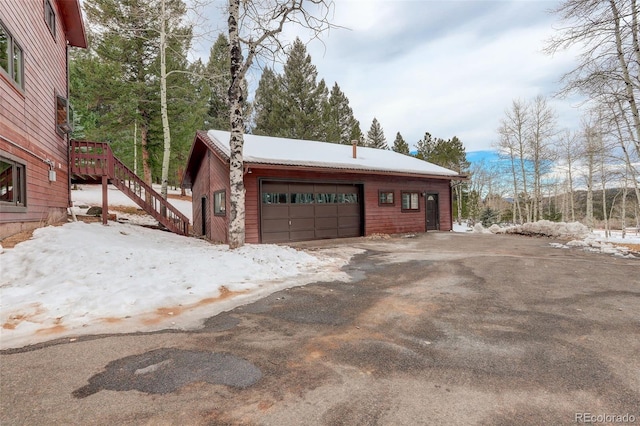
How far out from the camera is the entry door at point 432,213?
15762 mm

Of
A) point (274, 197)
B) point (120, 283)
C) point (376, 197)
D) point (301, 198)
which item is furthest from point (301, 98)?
point (120, 283)

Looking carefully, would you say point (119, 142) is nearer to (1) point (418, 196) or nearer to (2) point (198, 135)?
(2) point (198, 135)

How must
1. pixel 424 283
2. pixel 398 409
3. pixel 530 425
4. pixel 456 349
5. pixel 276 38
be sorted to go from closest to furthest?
pixel 530 425, pixel 398 409, pixel 456 349, pixel 424 283, pixel 276 38

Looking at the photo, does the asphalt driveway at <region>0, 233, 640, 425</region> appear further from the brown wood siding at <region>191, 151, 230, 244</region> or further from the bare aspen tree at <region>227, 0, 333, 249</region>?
the brown wood siding at <region>191, 151, 230, 244</region>

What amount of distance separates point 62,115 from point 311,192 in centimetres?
840

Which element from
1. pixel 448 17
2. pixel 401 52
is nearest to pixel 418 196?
pixel 401 52

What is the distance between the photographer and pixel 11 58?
6.34 metres

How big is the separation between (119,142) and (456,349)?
79.9 ft

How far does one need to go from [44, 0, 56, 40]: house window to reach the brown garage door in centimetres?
767

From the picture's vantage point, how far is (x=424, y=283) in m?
5.31

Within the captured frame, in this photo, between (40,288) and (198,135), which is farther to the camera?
(198,135)

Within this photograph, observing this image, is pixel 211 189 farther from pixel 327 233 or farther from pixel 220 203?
pixel 327 233

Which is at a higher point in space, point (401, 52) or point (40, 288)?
point (401, 52)

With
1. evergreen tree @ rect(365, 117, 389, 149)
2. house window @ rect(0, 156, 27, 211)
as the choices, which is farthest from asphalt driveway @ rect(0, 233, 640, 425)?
evergreen tree @ rect(365, 117, 389, 149)
